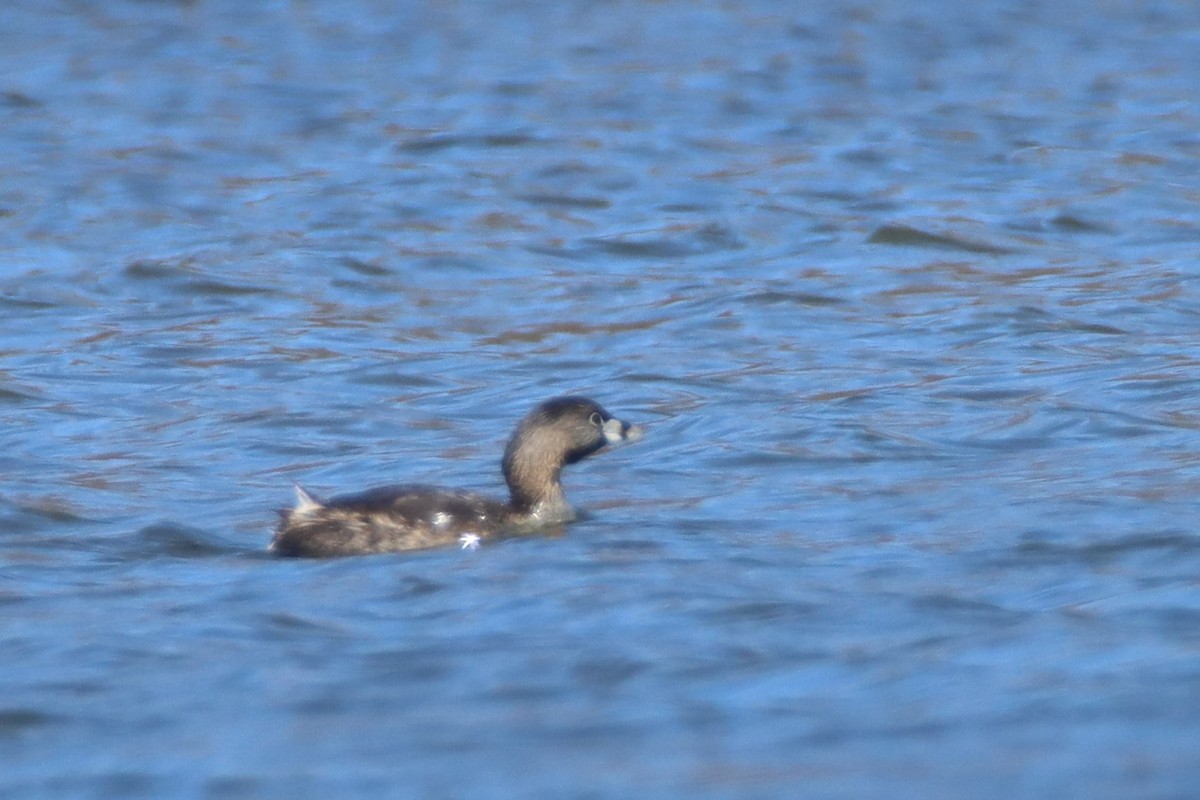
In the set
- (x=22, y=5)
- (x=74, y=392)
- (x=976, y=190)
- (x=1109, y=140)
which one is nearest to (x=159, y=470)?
(x=74, y=392)

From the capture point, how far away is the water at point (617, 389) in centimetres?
648

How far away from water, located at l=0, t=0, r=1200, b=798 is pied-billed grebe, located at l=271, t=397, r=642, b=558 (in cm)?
14

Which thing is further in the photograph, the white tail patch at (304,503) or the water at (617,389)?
the white tail patch at (304,503)

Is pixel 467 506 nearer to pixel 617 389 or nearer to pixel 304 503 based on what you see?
pixel 304 503

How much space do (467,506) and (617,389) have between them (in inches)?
138

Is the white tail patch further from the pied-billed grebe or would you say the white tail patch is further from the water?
the water

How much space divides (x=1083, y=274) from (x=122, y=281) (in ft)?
21.7

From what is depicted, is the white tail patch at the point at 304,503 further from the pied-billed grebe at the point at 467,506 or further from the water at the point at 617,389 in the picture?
the water at the point at 617,389

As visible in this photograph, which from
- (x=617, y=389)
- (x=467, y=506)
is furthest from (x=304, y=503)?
(x=617, y=389)

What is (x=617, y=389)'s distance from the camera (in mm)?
→ 12516

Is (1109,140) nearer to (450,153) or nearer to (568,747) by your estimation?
(450,153)

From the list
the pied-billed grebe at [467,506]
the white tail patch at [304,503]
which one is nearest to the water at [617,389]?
the pied-billed grebe at [467,506]

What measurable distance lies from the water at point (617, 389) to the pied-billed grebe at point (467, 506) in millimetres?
135

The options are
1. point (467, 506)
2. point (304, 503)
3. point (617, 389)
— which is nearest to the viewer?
point (304, 503)
